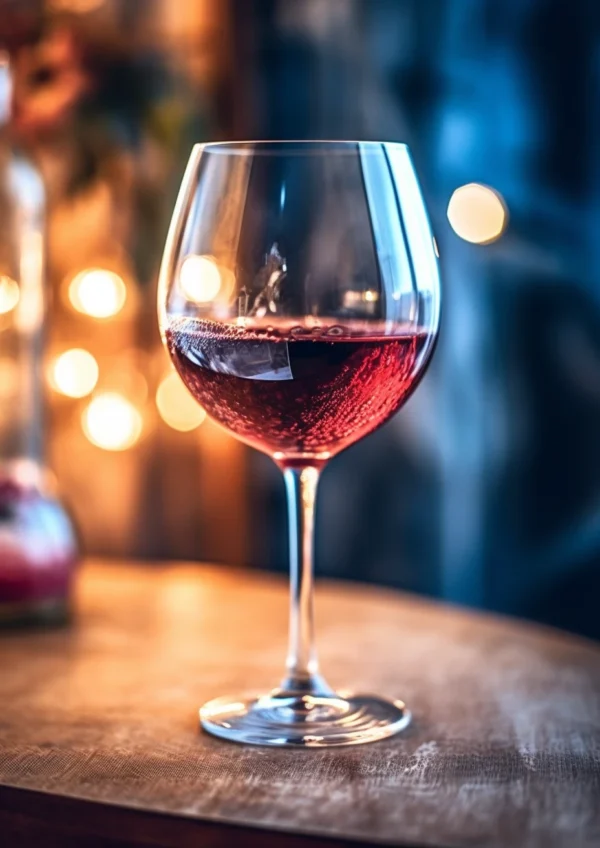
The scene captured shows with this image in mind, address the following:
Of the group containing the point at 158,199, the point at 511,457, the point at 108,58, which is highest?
the point at 108,58

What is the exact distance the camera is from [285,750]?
0.74 metres

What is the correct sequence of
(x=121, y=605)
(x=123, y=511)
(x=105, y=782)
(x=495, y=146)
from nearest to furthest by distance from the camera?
(x=105, y=782)
(x=121, y=605)
(x=495, y=146)
(x=123, y=511)

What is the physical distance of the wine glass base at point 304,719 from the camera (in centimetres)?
75

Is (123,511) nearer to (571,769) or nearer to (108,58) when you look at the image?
(108,58)

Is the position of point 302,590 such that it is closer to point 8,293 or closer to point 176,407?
point 8,293

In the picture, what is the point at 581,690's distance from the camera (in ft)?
2.85

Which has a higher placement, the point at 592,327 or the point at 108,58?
the point at 108,58

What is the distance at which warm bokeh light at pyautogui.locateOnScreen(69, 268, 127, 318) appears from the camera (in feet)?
8.02

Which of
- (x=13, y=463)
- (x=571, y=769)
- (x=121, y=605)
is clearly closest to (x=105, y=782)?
(x=571, y=769)

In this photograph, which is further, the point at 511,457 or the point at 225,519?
the point at 225,519

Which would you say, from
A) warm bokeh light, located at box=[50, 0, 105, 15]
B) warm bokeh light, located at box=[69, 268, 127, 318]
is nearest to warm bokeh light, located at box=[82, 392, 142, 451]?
warm bokeh light, located at box=[69, 268, 127, 318]

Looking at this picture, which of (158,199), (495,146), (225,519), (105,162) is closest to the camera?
(105,162)

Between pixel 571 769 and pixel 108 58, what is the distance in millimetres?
1409

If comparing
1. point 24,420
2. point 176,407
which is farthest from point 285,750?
point 176,407
